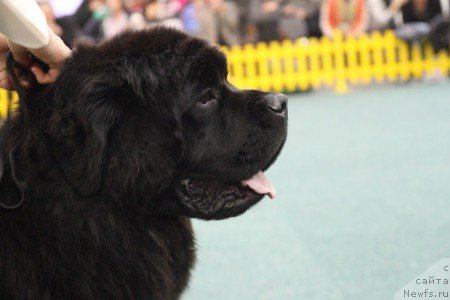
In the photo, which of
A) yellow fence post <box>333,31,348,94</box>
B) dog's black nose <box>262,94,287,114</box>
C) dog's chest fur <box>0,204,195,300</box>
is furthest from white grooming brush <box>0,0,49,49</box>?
yellow fence post <box>333,31,348,94</box>

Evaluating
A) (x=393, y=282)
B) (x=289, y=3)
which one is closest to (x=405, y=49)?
(x=289, y=3)

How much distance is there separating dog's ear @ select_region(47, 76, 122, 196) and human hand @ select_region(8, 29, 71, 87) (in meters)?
0.14

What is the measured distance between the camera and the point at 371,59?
1129cm

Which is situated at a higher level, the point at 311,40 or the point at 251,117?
the point at 251,117

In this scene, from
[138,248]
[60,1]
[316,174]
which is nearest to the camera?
[138,248]

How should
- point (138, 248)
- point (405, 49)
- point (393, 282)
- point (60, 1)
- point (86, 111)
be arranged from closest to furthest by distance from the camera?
point (86, 111) < point (138, 248) < point (393, 282) < point (405, 49) < point (60, 1)

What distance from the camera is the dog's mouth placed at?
1.96 meters

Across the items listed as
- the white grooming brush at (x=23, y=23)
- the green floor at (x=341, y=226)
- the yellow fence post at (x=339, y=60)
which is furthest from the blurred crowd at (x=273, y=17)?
the white grooming brush at (x=23, y=23)

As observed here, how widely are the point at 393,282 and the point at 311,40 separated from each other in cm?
913

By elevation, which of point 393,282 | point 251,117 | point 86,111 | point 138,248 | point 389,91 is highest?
point 86,111

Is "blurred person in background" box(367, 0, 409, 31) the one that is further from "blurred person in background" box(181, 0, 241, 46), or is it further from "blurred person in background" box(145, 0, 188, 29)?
"blurred person in background" box(145, 0, 188, 29)

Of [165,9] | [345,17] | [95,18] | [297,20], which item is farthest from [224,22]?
[95,18]

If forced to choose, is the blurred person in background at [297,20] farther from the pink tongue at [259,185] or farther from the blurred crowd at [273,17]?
the pink tongue at [259,185]

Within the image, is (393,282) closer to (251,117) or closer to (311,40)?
(251,117)
